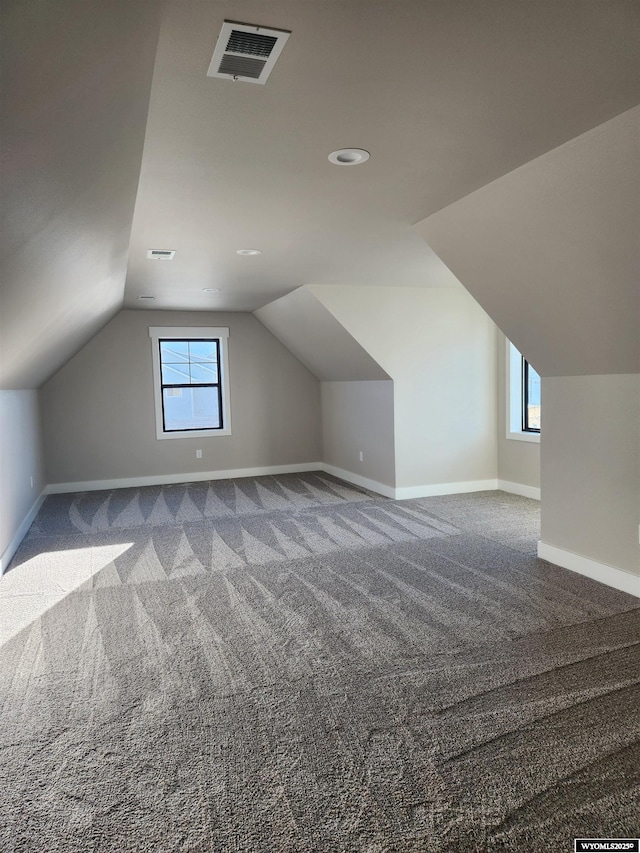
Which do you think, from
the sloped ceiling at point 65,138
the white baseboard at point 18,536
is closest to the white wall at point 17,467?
the white baseboard at point 18,536

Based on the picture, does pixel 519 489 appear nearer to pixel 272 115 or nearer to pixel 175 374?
pixel 175 374

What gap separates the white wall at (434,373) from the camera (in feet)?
20.4

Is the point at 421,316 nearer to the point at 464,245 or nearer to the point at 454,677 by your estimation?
the point at 464,245

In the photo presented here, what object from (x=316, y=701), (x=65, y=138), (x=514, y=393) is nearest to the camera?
(x=65, y=138)

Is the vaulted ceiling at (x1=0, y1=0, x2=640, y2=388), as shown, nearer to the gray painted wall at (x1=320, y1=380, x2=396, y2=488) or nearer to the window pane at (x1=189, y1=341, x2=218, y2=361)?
the gray painted wall at (x1=320, y1=380, x2=396, y2=488)

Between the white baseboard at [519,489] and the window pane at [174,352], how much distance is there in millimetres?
4461

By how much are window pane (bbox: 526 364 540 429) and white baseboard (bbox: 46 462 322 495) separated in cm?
326

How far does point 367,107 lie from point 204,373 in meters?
6.14

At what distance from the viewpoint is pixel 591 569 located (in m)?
3.80

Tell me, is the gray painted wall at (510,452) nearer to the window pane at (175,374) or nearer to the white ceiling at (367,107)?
the white ceiling at (367,107)

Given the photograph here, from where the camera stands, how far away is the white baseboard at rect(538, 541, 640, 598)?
139 inches

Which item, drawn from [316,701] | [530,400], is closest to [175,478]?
[530,400]

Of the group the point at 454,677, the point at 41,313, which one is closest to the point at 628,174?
the point at 454,677

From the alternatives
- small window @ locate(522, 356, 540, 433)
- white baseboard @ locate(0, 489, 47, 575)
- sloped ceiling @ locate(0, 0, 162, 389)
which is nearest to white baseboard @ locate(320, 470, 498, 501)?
small window @ locate(522, 356, 540, 433)
